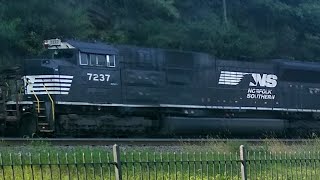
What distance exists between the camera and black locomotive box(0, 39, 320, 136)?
16.9m

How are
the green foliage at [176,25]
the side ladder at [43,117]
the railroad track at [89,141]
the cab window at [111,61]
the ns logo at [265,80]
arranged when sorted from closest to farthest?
1. the railroad track at [89,141]
2. the side ladder at [43,117]
3. the cab window at [111,61]
4. the ns logo at [265,80]
5. the green foliage at [176,25]

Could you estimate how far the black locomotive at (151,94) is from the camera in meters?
16.9

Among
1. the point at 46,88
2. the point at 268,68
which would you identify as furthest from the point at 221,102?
the point at 46,88

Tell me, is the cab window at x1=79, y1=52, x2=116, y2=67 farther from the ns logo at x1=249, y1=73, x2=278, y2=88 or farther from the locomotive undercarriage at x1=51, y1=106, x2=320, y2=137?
the ns logo at x1=249, y1=73, x2=278, y2=88

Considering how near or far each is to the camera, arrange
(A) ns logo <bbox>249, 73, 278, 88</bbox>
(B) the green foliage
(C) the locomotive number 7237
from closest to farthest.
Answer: (C) the locomotive number 7237, (A) ns logo <bbox>249, 73, 278, 88</bbox>, (B) the green foliage

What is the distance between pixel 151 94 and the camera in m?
19.2

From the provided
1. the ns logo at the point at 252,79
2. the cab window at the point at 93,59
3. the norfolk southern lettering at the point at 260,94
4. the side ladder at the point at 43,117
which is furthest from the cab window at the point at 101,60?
the norfolk southern lettering at the point at 260,94

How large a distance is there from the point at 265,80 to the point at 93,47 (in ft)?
25.6

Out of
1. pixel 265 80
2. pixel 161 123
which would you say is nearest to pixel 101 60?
pixel 161 123

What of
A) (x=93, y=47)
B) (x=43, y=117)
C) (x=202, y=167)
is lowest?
(x=43, y=117)

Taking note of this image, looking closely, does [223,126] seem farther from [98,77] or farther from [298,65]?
[98,77]

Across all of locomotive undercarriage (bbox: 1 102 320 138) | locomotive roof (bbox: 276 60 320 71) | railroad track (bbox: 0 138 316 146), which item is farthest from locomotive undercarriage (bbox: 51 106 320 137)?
railroad track (bbox: 0 138 316 146)

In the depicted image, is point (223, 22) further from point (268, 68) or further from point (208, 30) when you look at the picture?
point (268, 68)

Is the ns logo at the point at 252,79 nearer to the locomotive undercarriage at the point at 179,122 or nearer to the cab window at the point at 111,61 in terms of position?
the locomotive undercarriage at the point at 179,122
